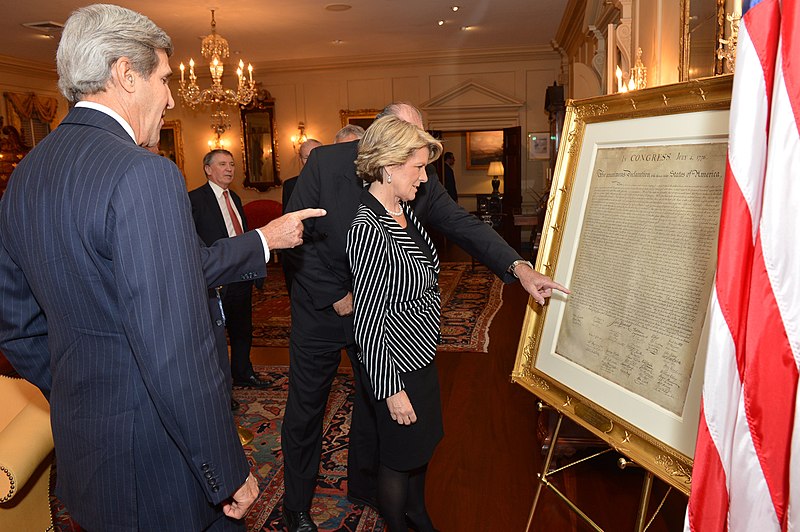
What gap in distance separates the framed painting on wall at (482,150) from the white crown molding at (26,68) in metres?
10.2

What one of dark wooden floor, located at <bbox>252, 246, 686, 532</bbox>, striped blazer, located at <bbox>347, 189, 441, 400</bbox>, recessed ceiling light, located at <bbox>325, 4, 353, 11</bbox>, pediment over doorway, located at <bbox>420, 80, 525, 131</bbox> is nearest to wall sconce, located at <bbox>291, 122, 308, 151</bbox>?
pediment over doorway, located at <bbox>420, 80, 525, 131</bbox>

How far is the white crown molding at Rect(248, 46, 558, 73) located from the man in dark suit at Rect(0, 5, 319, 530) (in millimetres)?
10603

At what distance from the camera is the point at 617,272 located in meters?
1.69

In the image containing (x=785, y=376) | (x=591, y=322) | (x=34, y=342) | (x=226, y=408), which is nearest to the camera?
(x=785, y=376)

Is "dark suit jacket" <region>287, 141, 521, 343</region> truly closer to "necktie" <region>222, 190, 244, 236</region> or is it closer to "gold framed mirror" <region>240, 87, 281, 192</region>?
"necktie" <region>222, 190, 244, 236</region>

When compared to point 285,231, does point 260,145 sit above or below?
above

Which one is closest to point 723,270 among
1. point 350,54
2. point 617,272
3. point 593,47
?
point 617,272

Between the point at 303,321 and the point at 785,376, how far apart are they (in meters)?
1.84

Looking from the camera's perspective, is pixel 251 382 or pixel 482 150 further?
pixel 482 150

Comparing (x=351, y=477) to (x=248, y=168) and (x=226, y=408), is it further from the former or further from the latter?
(x=248, y=168)

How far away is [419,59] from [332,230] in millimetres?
9874

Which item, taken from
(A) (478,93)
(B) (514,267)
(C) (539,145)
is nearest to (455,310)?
(B) (514,267)

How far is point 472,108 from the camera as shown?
456 inches

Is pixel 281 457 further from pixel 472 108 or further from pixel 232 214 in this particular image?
pixel 472 108
